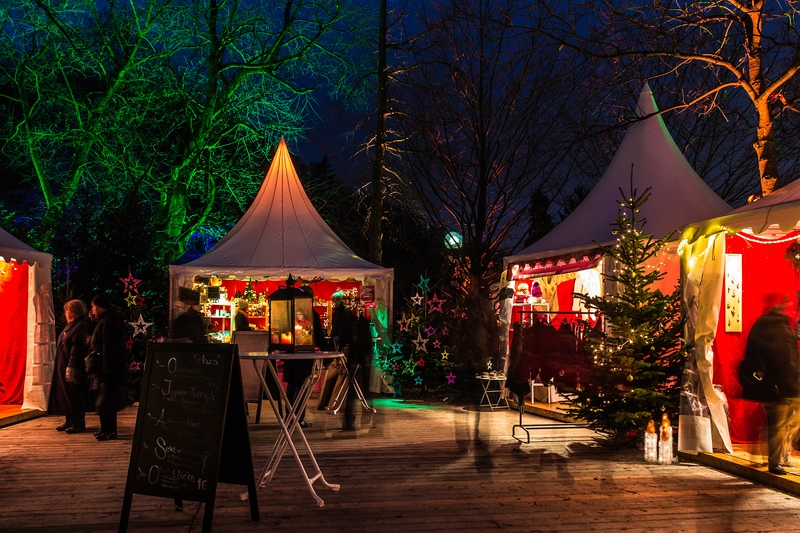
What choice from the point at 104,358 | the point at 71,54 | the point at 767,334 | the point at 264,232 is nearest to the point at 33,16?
the point at 71,54

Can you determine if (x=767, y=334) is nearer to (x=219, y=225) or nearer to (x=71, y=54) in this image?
(x=71, y=54)

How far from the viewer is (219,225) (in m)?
23.0

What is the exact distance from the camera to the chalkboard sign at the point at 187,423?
16.9ft

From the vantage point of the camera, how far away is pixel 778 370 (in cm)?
705

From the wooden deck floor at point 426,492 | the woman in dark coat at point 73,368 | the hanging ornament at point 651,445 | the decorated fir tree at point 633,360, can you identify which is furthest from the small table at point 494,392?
the woman in dark coat at point 73,368

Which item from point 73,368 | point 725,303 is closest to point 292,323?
point 73,368

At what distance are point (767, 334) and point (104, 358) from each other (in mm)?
6992

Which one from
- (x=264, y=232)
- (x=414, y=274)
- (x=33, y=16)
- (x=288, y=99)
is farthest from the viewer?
(x=414, y=274)

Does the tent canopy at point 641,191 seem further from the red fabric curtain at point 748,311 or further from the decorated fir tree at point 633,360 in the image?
the decorated fir tree at point 633,360

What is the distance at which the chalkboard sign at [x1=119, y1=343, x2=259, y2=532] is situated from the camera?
16.9ft

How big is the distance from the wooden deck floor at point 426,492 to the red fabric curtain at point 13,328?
2853mm

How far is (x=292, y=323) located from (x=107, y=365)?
3658 millimetres

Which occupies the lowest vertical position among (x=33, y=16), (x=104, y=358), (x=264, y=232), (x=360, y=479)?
(x=360, y=479)

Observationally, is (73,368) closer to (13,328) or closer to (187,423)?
(13,328)
